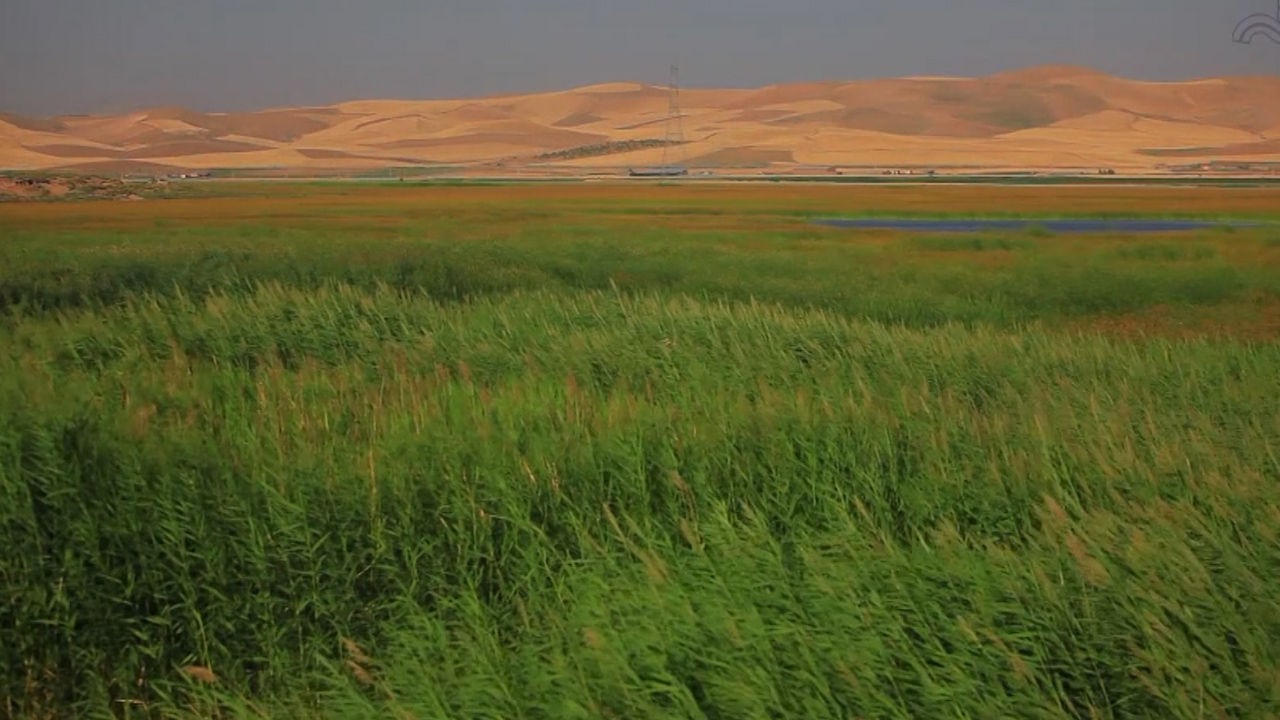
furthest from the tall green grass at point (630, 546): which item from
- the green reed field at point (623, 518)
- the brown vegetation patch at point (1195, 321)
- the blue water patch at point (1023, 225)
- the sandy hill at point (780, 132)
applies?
the sandy hill at point (780, 132)

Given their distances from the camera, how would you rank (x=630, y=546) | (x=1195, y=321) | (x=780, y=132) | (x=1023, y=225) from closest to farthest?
(x=630, y=546) < (x=1195, y=321) < (x=1023, y=225) < (x=780, y=132)

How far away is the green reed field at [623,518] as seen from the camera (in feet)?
20.3

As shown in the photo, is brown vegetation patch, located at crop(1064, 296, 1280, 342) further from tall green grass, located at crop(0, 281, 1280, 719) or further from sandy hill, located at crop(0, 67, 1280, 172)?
A: sandy hill, located at crop(0, 67, 1280, 172)

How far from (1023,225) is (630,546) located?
1672 inches

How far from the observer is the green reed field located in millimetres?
6191

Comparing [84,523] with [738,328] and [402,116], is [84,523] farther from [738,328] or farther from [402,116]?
[402,116]

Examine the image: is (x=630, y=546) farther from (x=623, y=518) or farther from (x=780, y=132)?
(x=780, y=132)

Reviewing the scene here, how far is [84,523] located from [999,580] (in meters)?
5.52

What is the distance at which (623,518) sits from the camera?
8.87 m

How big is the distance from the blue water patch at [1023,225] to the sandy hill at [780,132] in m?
77.4

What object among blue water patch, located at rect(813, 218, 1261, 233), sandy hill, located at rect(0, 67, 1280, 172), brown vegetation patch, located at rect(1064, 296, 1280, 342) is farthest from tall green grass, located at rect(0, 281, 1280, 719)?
sandy hill, located at rect(0, 67, 1280, 172)

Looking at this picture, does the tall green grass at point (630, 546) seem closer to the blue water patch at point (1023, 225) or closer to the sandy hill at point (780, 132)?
the blue water patch at point (1023, 225)

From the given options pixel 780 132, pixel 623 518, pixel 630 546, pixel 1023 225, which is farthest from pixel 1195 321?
pixel 780 132

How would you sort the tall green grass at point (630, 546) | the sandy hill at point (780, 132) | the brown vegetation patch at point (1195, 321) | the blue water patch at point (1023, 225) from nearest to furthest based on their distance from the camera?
the tall green grass at point (630, 546) → the brown vegetation patch at point (1195, 321) → the blue water patch at point (1023, 225) → the sandy hill at point (780, 132)
